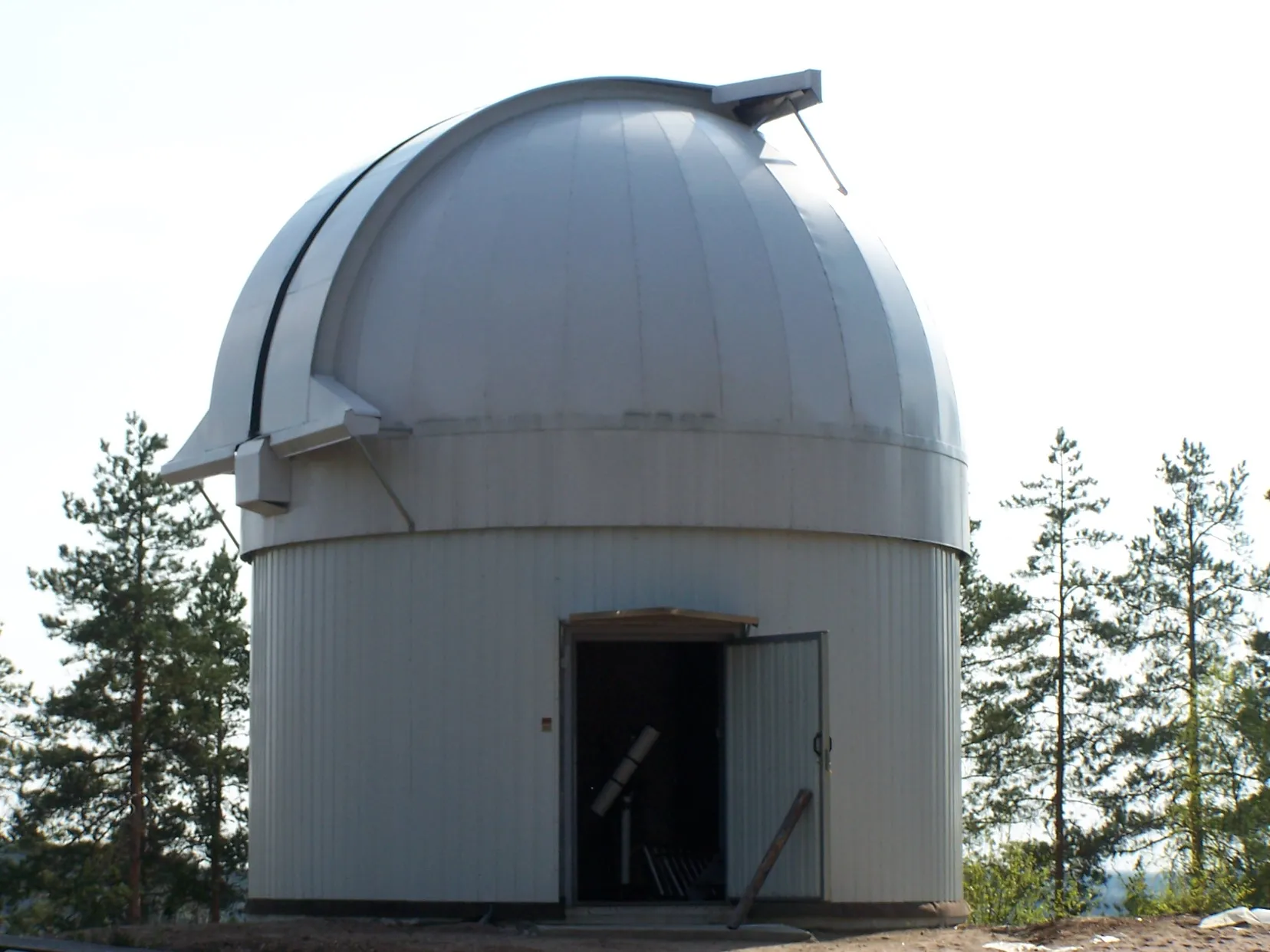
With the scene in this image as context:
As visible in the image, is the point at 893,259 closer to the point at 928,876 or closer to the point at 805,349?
the point at 805,349

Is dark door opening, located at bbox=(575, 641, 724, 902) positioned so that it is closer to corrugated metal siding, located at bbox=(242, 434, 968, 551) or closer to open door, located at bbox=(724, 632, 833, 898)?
open door, located at bbox=(724, 632, 833, 898)

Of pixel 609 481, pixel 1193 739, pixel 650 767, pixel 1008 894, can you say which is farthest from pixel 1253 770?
pixel 609 481

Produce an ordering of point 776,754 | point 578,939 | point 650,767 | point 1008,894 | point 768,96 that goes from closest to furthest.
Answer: point 578,939
point 776,754
point 650,767
point 768,96
point 1008,894

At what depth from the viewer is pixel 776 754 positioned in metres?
13.9

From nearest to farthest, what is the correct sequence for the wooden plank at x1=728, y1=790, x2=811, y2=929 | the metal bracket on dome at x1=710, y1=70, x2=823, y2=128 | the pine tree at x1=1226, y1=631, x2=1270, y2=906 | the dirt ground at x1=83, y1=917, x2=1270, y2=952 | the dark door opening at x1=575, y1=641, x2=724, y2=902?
the dirt ground at x1=83, y1=917, x2=1270, y2=952 < the wooden plank at x1=728, y1=790, x2=811, y2=929 < the dark door opening at x1=575, y1=641, x2=724, y2=902 < the metal bracket on dome at x1=710, y1=70, x2=823, y2=128 < the pine tree at x1=1226, y1=631, x2=1270, y2=906

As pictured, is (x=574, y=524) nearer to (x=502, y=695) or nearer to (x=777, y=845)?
(x=502, y=695)

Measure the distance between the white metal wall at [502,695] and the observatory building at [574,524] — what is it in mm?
26

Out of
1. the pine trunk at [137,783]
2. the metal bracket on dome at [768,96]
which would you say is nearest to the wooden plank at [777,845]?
the metal bracket on dome at [768,96]

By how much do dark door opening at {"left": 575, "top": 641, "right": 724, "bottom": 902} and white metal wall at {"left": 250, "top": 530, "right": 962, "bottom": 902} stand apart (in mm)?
1143

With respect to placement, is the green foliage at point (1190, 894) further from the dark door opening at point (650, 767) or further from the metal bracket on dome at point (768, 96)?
the metal bracket on dome at point (768, 96)

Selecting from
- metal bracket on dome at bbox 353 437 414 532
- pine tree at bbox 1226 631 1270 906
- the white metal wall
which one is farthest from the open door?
pine tree at bbox 1226 631 1270 906

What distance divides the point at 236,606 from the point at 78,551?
3.07m

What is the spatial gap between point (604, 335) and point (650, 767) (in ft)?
14.1

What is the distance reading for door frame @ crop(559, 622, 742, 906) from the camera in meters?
13.6
